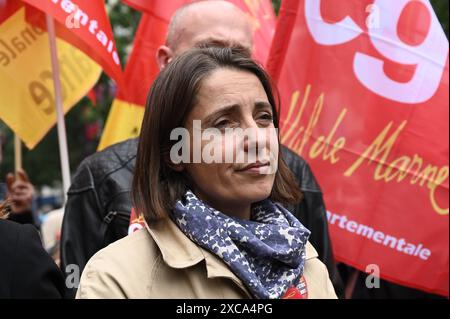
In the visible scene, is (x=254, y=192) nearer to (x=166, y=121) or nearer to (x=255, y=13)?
(x=166, y=121)

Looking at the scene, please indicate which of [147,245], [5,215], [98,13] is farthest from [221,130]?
[98,13]

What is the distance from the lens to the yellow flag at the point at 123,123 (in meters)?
4.82

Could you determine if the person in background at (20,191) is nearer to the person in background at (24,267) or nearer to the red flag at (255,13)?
the red flag at (255,13)

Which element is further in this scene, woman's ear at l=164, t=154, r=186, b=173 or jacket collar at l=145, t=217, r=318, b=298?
woman's ear at l=164, t=154, r=186, b=173

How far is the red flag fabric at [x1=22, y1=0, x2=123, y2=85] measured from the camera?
12.0 feet

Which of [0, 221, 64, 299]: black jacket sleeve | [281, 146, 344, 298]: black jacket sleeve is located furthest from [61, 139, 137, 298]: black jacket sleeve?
[0, 221, 64, 299]: black jacket sleeve

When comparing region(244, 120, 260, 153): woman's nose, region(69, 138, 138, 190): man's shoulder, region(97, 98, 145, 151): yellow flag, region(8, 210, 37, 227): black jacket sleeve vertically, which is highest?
region(244, 120, 260, 153): woman's nose

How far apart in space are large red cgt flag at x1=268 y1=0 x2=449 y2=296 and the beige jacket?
2.23 metres

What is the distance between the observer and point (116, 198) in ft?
10.3

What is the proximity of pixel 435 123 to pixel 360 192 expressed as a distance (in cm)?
54

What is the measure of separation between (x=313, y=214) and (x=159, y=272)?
4.63 feet

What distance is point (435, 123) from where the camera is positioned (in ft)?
13.8

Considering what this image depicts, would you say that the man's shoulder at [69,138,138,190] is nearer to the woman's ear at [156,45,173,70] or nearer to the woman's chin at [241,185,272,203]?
the woman's ear at [156,45,173,70]

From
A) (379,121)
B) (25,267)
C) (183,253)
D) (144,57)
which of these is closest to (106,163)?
(25,267)
